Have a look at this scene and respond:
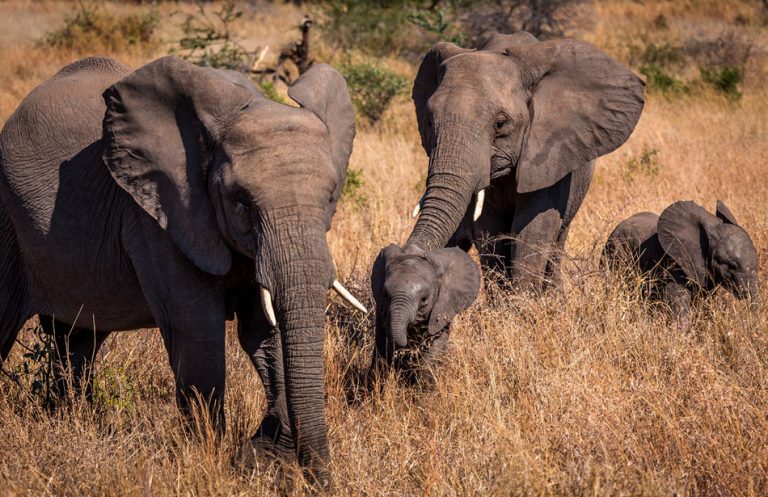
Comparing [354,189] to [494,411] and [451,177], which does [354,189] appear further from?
[494,411]

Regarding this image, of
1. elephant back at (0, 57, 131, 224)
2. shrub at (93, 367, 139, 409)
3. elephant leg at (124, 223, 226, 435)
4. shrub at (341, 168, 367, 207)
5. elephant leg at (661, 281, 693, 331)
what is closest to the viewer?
elephant leg at (124, 223, 226, 435)

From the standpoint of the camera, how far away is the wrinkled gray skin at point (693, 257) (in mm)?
5809

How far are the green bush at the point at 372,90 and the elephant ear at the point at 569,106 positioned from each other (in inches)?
250

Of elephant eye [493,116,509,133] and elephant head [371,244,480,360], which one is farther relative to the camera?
elephant eye [493,116,509,133]

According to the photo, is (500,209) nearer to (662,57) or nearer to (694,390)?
(694,390)

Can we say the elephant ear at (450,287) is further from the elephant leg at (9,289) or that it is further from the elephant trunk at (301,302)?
the elephant leg at (9,289)

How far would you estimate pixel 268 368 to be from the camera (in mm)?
4133

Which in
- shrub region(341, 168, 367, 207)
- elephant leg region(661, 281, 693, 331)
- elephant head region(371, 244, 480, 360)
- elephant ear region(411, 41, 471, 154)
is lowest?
shrub region(341, 168, 367, 207)

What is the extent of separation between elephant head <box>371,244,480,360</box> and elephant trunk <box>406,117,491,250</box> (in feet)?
0.69

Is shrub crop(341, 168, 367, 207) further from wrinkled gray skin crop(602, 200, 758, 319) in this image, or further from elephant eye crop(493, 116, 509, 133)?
elephant eye crop(493, 116, 509, 133)

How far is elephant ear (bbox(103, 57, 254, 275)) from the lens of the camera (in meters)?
3.75

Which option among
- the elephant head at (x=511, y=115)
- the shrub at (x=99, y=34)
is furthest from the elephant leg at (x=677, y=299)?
the shrub at (x=99, y=34)

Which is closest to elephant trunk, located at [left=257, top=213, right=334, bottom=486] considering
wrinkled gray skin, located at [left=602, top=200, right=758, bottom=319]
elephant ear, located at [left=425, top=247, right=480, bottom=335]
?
elephant ear, located at [left=425, top=247, right=480, bottom=335]

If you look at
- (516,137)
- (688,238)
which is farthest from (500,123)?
(688,238)
